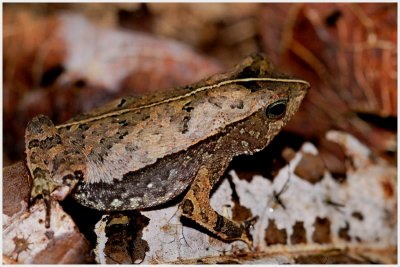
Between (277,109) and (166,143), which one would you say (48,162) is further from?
(277,109)

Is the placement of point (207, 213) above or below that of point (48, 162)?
below

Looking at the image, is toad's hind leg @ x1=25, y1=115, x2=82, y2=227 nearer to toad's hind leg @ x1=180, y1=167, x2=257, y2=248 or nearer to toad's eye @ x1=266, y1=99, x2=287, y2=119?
toad's hind leg @ x1=180, y1=167, x2=257, y2=248

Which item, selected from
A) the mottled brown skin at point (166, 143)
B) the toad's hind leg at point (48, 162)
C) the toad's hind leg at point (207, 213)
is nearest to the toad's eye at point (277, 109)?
the mottled brown skin at point (166, 143)

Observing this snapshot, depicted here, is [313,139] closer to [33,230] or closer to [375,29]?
[375,29]

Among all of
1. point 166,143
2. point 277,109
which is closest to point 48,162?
point 166,143

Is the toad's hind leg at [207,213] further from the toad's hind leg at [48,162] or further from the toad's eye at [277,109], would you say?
the toad's hind leg at [48,162]
